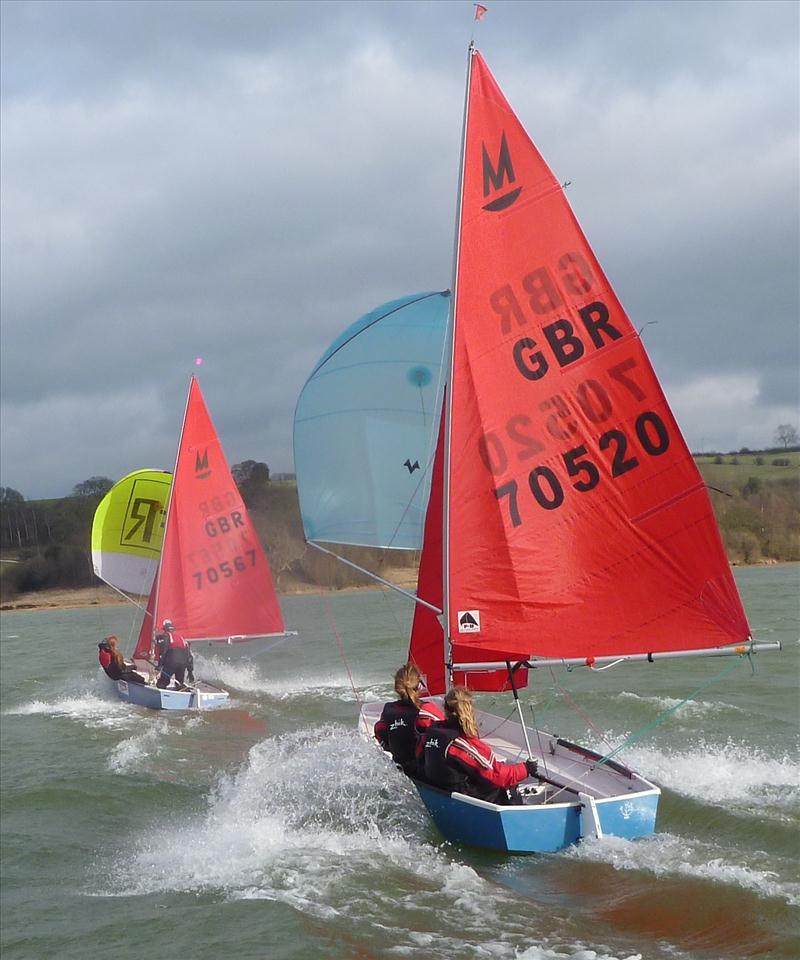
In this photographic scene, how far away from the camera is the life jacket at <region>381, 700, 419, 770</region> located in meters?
9.46

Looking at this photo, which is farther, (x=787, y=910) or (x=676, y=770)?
(x=676, y=770)

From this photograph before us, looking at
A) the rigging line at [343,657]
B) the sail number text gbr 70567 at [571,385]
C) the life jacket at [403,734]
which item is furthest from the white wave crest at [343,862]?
the rigging line at [343,657]

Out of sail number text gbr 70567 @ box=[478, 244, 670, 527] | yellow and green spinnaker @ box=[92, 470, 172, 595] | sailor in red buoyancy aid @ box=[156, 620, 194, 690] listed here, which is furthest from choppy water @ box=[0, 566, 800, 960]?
yellow and green spinnaker @ box=[92, 470, 172, 595]

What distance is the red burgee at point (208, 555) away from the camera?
21.7 meters

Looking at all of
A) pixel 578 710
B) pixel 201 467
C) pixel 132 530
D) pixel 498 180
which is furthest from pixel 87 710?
pixel 498 180

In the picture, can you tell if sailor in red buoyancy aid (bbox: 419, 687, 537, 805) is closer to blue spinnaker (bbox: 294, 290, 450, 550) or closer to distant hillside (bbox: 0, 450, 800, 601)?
blue spinnaker (bbox: 294, 290, 450, 550)

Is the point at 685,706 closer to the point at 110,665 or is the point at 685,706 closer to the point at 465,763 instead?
the point at 465,763

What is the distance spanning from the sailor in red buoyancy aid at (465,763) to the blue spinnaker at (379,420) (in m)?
3.62

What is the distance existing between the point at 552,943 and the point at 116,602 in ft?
211

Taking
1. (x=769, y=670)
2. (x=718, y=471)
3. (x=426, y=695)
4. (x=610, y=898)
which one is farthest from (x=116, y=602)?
(x=610, y=898)

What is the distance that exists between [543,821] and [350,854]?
6.27ft

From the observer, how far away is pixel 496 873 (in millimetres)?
8406

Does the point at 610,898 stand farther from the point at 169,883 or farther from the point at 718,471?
the point at 718,471

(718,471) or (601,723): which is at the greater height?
(718,471)
